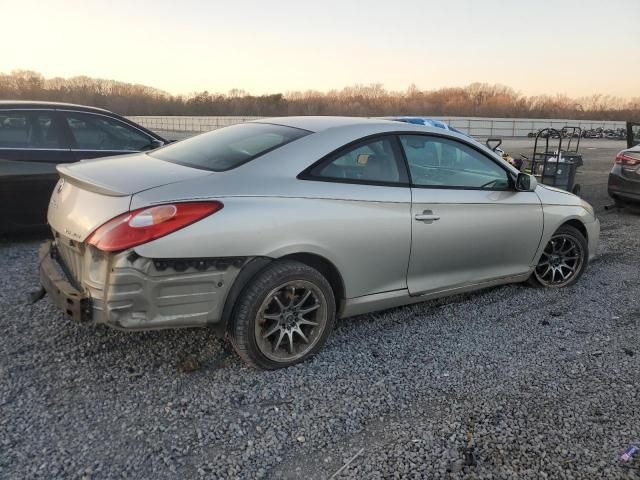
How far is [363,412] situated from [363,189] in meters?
1.38

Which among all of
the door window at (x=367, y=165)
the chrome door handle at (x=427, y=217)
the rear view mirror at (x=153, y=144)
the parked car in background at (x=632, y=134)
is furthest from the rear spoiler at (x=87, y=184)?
the parked car in background at (x=632, y=134)

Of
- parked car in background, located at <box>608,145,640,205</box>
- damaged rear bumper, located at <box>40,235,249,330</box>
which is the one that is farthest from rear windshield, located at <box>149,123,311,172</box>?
parked car in background, located at <box>608,145,640,205</box>

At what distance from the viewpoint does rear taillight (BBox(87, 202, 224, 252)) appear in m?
2.60

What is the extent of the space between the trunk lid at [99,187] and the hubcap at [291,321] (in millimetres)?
863

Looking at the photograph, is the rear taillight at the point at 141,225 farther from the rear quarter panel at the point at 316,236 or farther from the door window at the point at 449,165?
Answer: the door window at the point at 449,165

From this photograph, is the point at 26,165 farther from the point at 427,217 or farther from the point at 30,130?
the point at 427,217

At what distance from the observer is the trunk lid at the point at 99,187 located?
8.99 feet

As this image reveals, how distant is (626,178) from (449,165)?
5.95 metres

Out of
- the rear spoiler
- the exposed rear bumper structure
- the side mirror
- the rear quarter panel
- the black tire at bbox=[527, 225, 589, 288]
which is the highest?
the rear spoiler

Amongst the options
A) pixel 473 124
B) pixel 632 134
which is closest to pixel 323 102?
pixel 473 124

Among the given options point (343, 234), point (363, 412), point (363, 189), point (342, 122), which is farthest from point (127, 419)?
point (342, 122)

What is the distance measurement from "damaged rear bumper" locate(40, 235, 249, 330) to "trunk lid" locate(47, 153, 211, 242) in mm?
161

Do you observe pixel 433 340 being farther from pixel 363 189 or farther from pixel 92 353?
pixel 92 353

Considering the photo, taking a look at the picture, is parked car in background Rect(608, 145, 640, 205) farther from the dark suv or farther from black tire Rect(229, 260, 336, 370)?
the dark suv
